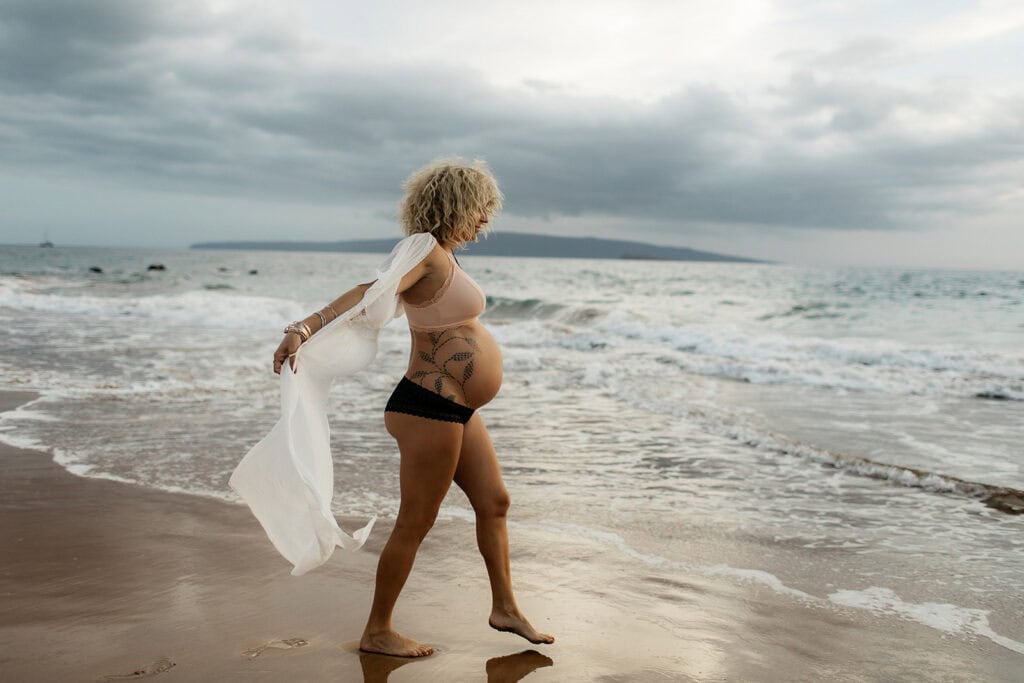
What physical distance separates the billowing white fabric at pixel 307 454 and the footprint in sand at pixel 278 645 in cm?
40

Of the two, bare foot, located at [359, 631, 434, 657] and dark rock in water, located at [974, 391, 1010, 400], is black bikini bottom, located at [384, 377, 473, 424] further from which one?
dark rock in water, located at [974, 391, 1010, 400]

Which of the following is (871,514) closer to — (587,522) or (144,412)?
(587,522)

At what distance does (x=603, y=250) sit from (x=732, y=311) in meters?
147

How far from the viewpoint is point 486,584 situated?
160 inches

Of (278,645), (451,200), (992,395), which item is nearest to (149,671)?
(278,645)

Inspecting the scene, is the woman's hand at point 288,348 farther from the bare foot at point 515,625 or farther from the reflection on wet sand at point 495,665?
the bare foot at point 515,625

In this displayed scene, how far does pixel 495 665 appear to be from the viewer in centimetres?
314

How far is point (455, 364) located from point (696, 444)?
206 inches

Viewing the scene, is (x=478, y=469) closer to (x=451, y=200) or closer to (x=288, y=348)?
(x=288, y=348)

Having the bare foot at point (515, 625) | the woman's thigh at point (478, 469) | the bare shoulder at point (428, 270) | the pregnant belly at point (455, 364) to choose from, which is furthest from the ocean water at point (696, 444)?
the bare shoulder at point (428, 270)

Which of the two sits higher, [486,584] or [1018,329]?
[1018,329]

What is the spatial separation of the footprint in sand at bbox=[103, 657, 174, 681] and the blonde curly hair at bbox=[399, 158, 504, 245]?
1.96 meters

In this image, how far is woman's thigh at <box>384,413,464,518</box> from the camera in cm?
305

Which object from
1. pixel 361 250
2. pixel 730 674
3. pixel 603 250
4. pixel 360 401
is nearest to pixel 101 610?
pixel 730 674
